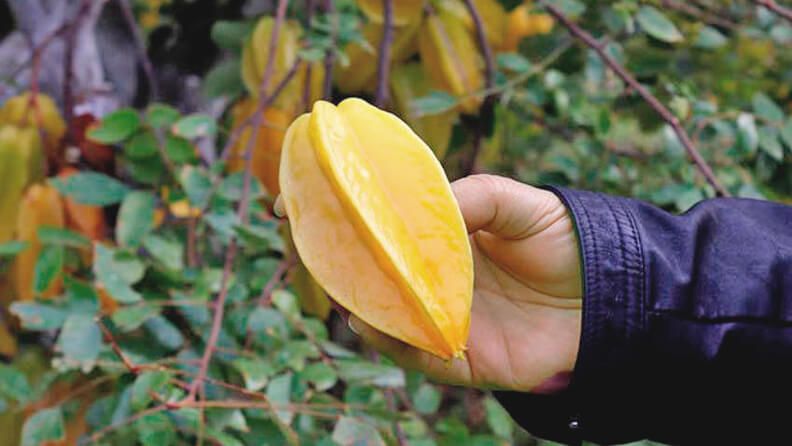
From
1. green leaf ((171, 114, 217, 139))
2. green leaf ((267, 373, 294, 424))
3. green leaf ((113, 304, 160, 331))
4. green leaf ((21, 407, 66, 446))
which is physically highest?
green leaf ((171, 114, 217, 139))

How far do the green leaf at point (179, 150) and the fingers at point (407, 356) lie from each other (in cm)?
41

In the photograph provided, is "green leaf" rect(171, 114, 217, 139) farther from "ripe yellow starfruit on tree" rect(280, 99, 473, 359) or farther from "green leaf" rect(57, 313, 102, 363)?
"ripe yellow starfruit on tree" rect(280, 99, 473, 359)

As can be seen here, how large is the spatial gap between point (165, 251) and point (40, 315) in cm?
14

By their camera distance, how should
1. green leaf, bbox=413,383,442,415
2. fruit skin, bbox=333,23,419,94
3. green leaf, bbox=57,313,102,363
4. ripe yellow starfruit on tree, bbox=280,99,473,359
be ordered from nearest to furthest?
1. ripe yellow starfruit on tree, bbox=280,99,473,359
2. green leaf, bbox=57,313,102,363
3. green leaf, bbox=413,383,442,415
4. fruit skin, bbox=333,23,419,94

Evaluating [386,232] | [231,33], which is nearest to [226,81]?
[231,33]

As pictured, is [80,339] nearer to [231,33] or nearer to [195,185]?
[195,185]

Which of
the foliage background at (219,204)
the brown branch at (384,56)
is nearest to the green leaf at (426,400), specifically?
the foliage background at (219,204)

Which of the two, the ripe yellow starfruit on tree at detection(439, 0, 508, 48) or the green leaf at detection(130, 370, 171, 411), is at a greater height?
the ripe yellow starfruit on tree at detection(439, 0, 508, 48)

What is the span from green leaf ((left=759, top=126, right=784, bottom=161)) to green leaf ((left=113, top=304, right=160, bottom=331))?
73 cm

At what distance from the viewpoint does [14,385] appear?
100 centimetres

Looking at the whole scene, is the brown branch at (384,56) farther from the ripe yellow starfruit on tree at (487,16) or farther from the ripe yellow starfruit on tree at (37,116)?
the ripe yellow starfruit on tree at (37,116)

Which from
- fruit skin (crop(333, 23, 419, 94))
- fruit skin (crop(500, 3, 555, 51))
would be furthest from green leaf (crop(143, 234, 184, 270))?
fruit skin (crop(500, 3, 555, 51))

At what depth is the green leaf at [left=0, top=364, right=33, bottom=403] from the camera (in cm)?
99

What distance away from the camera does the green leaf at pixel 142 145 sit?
108 cm
